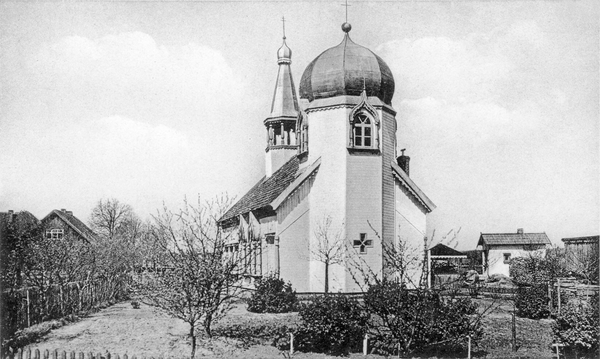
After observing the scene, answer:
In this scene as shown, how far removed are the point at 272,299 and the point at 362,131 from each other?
967cm

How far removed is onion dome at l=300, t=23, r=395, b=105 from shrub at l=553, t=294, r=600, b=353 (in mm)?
16007

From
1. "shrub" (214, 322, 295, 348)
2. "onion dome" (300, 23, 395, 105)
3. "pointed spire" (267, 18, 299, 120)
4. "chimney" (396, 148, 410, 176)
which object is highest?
"pointed spire" (267, 18, 299, 120)

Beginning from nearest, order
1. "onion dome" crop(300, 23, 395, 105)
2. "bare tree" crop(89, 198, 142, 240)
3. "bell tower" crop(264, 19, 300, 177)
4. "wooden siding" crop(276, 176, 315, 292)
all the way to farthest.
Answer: "wooden siding" crop(276, 176, 315, 292), "onion dome" crop(300, 23, 395, 105), "bell tower" crop(264, 19, 300, 177), "bare tree" crop(89, 198, 142, 240)

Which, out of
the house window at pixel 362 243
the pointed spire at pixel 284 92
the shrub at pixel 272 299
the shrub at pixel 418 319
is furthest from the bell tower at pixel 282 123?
the shrub at pixel 418 319

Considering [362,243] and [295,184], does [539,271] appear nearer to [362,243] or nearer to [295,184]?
[362,243]

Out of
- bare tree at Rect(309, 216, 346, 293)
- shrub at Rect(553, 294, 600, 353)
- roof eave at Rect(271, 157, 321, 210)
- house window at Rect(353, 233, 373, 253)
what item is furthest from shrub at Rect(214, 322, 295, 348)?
house window at Rect(353, 233, 373, 253)

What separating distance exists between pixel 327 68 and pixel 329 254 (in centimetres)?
960

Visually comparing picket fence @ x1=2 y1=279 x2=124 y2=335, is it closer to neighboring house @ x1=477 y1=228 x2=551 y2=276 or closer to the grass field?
the grass field

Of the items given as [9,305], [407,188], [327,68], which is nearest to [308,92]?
[327,68]

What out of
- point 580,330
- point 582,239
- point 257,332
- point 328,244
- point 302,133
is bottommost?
point 257,332

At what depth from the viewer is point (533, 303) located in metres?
25.0

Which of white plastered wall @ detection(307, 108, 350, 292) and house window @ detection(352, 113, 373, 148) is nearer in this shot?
white plastered wall @ detection(307, 108, 350, 292)

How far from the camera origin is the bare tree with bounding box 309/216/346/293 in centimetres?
2741

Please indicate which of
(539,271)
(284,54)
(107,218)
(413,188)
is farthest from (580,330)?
(107,218)
